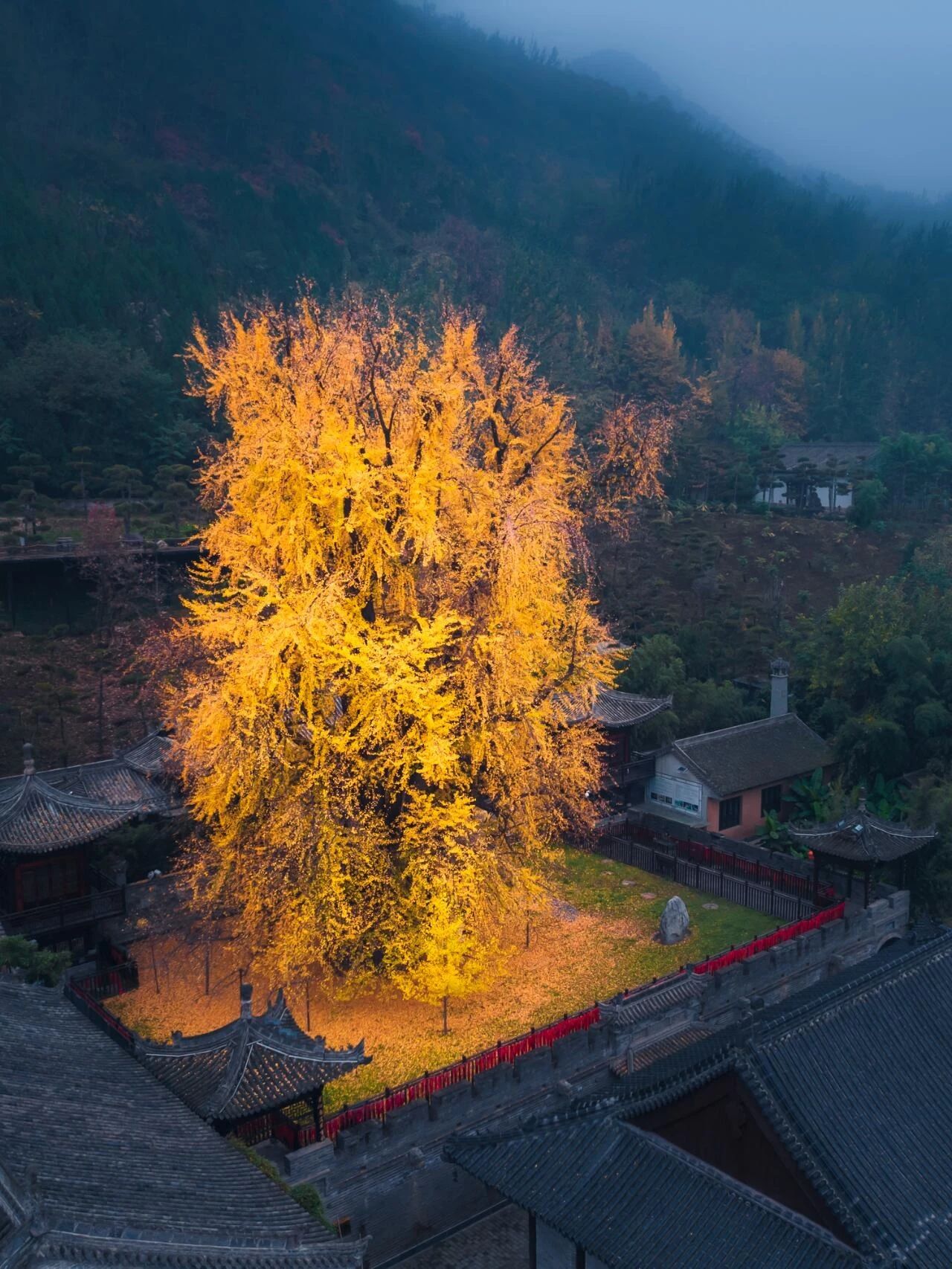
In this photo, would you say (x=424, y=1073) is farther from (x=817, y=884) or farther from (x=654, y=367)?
(x=654, y=367)

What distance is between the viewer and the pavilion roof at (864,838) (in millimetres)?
21641

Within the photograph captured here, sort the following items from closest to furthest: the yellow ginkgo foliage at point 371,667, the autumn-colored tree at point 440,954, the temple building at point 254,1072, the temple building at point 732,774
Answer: the temple building at point 254,1072, the yellow ginkgo foliage at point 371,667, the autumn-colored tree at point 440,954, the temple building at point 732,774

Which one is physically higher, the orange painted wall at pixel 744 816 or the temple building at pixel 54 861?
the temple building at pixel 54 861

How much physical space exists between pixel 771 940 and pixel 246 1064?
1095 centimetres

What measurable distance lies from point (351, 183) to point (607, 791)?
8024 cm

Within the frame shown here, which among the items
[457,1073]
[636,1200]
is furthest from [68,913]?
[636,1200]

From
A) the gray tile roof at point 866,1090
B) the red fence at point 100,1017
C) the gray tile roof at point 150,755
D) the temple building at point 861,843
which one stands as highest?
the gray tile roof at point 866,1090

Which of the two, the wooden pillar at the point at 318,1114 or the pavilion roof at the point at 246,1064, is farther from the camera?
the wooden pillar at the point at 318,1114

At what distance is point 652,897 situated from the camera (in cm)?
2405

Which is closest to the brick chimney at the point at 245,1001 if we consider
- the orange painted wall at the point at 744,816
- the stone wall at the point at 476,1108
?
the stone wall at the point at 476,1108

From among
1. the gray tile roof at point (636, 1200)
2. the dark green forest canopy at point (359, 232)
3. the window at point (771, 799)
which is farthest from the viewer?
the dark green forest canopy at point (359, 232)

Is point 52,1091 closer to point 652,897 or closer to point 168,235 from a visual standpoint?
point 652,897

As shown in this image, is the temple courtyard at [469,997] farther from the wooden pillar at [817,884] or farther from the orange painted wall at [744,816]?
the orange painted wall at [744,816]

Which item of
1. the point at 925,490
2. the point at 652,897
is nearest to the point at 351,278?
the point at 925,490
